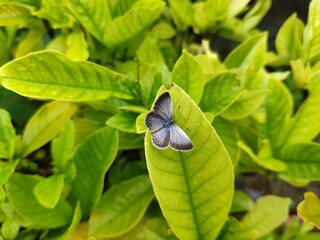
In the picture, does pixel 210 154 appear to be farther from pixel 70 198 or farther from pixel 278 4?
pixel 278 4

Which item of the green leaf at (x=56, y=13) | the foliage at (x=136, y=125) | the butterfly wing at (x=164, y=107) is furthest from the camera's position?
the green leaf at (x=56, y=13)

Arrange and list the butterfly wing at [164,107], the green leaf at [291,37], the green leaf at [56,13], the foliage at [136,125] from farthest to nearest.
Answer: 1. the green leaf at [291,37]
2. the green leaf at [56,13]
3. the foliage at [136,125]
4. the butterfly wing at [164,107]

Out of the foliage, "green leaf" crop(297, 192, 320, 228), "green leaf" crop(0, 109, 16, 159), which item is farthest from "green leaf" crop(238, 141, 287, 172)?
"green leaf" crop(0, 109, 16, 159)

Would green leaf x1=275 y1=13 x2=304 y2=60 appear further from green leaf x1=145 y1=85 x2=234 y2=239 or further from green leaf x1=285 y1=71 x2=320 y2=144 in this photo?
green leaf x1=145 y1=85 x2=234 y2=239

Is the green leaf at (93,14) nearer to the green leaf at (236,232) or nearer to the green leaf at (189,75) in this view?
the green leaf at (189,75)

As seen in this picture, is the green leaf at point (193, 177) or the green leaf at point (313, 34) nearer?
the green leaf at point (193, 177)

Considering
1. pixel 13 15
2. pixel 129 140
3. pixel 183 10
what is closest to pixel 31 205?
pixel 129 140

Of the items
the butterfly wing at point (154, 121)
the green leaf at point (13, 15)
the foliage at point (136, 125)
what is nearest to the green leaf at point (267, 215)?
the foliage at point (136, 125)

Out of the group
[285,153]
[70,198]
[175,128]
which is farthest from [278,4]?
[175,128]
